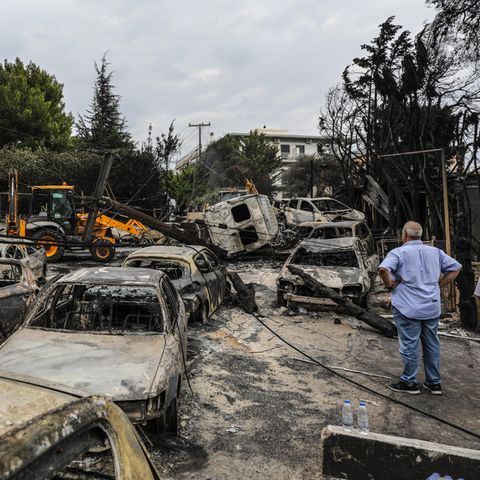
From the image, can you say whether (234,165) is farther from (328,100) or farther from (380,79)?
(380,79)

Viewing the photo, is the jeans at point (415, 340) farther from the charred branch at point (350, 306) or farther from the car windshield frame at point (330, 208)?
the car windshield frame at point (330, 208)

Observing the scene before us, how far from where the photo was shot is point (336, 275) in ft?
29.7

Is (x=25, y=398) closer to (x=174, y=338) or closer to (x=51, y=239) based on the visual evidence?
(x=174, y=338)

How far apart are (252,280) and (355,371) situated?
24.1ft

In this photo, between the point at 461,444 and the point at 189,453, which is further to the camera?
the point at 461,444

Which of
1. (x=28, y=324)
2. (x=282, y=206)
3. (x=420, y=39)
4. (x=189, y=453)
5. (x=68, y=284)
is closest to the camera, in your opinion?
(x=189, y=453)

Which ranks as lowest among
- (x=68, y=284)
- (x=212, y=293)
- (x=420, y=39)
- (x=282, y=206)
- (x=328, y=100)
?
(x=212, y=293)

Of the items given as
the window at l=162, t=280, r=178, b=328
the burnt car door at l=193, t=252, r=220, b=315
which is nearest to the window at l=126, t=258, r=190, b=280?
the burnt car door at l=193, t=252, r=220, b=315

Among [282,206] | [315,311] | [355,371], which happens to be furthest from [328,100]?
[355,371]

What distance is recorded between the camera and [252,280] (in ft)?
A: 43.4

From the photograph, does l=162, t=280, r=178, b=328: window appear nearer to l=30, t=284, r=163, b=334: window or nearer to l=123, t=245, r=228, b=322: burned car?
l=30, t=284, r=163, b=334: window

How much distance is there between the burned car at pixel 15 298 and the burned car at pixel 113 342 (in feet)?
3.65

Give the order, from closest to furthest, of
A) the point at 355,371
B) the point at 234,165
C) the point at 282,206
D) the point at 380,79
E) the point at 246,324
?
the point at 355,371
the point at 246,324
the point at 380,79
the point at 282,206
the point at 234,165

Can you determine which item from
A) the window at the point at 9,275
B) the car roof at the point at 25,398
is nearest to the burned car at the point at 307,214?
the window at the point at 9,275
